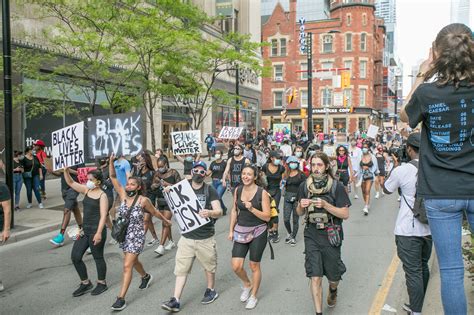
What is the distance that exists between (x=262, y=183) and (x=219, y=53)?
1325 centimetres

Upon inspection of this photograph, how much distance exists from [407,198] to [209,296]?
2.59m

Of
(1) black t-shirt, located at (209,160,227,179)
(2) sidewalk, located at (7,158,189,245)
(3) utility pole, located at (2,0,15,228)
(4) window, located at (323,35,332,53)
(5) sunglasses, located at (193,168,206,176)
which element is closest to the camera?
(5) sunglasses, located at (193,168,206,176)

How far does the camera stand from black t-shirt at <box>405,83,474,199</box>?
90.5 inches

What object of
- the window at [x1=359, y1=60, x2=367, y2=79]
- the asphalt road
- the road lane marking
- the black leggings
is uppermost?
the window at [x1=359, y1=60, x2=367, y2=79]

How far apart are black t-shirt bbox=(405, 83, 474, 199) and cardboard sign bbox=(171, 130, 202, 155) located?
9.83m

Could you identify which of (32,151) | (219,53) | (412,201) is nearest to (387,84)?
(219,53)

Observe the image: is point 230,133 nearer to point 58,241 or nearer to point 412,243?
point 58,241

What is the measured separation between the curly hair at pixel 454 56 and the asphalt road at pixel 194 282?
332cm

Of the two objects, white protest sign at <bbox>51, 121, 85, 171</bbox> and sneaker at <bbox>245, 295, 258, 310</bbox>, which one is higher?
white protest sign at <bbox>51, 121, 85, 171</bbox>

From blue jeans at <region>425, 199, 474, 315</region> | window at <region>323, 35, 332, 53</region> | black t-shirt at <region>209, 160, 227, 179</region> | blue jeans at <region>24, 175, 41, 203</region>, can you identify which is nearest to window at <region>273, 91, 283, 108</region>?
window at <region>323, 35, 332, 53</region>

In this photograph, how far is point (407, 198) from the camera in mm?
4410

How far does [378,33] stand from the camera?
65.2m

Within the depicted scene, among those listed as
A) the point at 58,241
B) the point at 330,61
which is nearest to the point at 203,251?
the point at 58,241

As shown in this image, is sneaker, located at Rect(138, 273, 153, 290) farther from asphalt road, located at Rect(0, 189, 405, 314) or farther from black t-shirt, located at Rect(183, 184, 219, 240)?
black t-shirt, located at Rect(183, 184, 219, 240)
